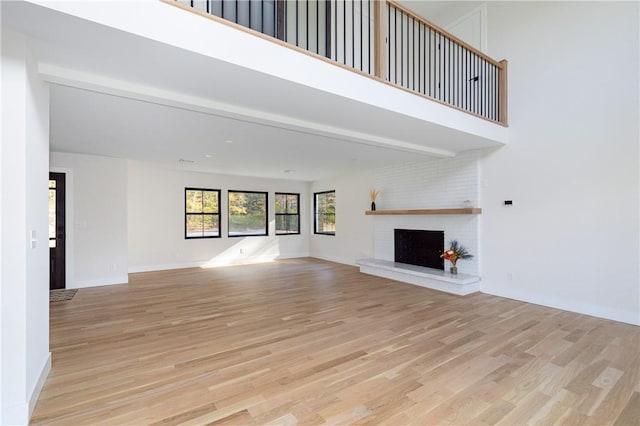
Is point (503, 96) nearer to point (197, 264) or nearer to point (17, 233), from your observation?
point (17, 233)

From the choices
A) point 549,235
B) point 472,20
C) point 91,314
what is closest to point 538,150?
point 549,235

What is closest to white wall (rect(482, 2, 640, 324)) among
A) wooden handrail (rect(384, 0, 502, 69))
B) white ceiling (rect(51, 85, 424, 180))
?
wooden handrail (rect(384, 0, 502, 69))

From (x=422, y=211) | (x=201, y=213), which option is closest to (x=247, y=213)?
(x=201, y=213)

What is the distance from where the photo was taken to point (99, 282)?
17.8ft

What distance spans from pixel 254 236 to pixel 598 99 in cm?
735

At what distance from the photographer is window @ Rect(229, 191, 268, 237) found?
8188 mm

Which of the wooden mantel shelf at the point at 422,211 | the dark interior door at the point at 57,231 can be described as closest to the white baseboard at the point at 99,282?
the dark interior door at the point at 57,231

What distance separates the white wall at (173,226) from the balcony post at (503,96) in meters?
5.94

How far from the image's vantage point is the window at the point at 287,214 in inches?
354

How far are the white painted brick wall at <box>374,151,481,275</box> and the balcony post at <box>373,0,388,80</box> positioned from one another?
2823mm

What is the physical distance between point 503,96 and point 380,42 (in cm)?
263

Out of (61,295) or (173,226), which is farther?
(173,226)

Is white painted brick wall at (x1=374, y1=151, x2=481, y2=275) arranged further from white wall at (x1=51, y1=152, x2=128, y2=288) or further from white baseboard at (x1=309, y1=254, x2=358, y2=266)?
white wall at (x1=51, y1=152, x2=128, y2=288)

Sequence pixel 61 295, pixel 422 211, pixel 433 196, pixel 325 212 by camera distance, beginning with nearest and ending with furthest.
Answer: pixel 61 295 → pixel 422 211 → pixel 433 196 → pixel 325 212
